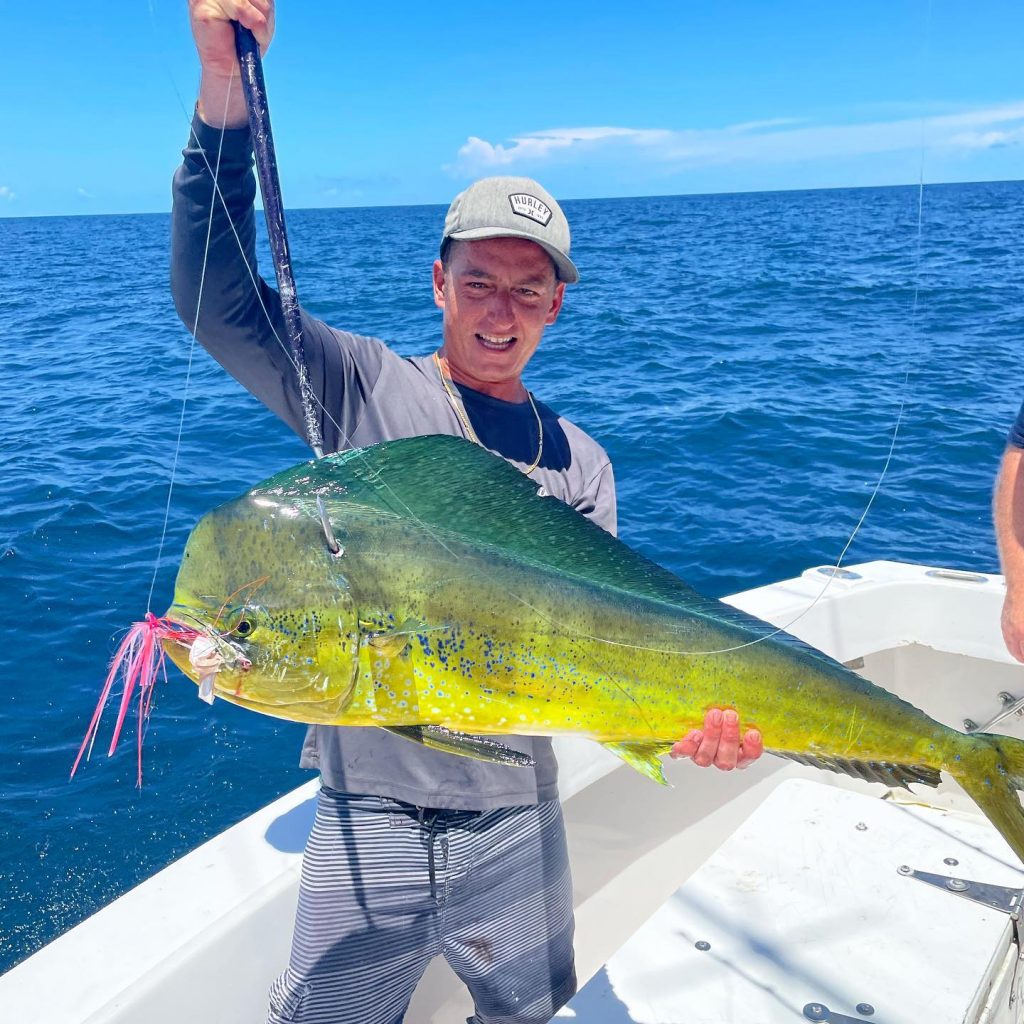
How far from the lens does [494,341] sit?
220cm

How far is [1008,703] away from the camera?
413 centimetres

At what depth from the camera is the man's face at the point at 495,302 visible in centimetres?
215

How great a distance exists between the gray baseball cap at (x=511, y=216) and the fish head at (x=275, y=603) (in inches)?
34.6

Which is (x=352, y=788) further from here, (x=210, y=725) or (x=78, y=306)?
(x=78, y=306)

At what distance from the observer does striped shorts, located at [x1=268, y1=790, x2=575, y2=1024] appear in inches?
81.2

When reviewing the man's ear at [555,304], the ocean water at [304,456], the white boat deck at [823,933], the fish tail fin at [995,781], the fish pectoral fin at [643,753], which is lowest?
the ocean water at [304,456]

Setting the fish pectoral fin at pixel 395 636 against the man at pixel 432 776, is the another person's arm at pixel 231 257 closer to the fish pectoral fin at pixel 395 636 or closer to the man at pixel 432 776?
the man at pixel 432 776

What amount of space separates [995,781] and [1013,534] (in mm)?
1412

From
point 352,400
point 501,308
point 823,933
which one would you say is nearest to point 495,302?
point 501,308

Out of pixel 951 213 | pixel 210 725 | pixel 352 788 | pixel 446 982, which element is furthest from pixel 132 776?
pixel 951 213

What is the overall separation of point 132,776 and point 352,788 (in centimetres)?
418

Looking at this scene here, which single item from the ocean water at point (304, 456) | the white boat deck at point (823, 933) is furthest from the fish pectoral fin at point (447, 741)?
the ocean water at point (304, 456)

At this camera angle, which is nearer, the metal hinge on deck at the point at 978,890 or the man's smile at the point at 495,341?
the man's smile at the point at 495,341

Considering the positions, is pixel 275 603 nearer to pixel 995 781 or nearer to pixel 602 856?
pixel 995 781
